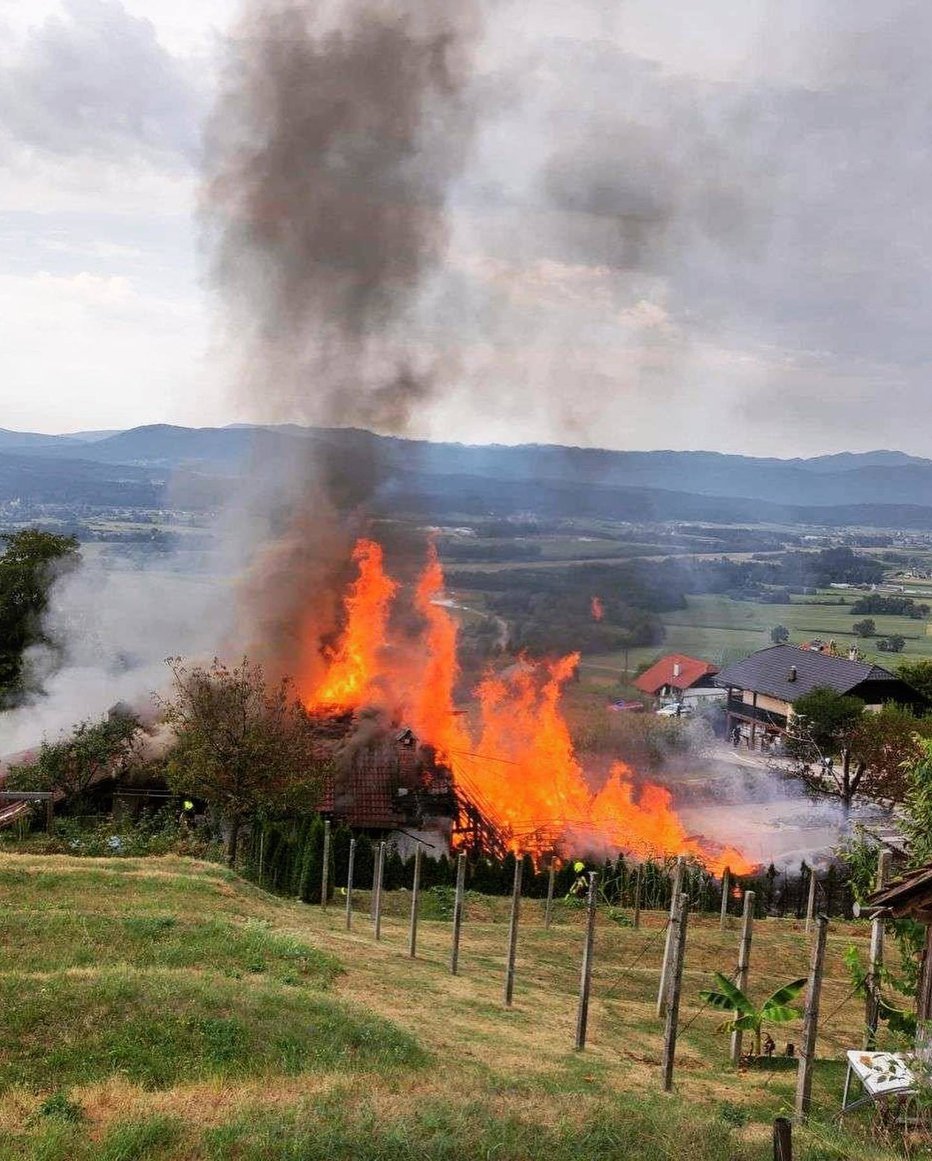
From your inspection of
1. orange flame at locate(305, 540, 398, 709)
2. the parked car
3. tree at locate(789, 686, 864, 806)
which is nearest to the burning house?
orange flame at locate(305, 540, 398, 709)

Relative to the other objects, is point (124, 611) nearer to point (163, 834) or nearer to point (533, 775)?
point (163, 834)

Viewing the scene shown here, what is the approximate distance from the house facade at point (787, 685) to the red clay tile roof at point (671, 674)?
11767 mm

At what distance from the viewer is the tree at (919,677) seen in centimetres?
5183

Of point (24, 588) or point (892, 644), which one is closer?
point (24, 588)

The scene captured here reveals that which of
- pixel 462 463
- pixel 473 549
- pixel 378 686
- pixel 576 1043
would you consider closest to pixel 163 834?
pixel 378 686

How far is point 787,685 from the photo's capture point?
180ft

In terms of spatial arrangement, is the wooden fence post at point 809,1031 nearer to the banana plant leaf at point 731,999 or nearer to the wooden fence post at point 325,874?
the banana plant leaf at point 731,999

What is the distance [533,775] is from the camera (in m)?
39.1

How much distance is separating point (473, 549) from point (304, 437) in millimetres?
39556

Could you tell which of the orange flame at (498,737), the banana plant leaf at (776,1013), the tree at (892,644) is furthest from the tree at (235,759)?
the tree at (892,644)

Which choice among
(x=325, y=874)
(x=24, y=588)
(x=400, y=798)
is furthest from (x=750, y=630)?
(x=325, y=874)

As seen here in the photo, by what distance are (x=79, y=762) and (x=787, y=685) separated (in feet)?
137

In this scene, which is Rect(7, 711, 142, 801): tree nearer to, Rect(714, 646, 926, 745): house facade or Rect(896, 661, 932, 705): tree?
Rect(714, 646, 926, 745): house facade

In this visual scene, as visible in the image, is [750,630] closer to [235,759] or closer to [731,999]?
[235,759]
